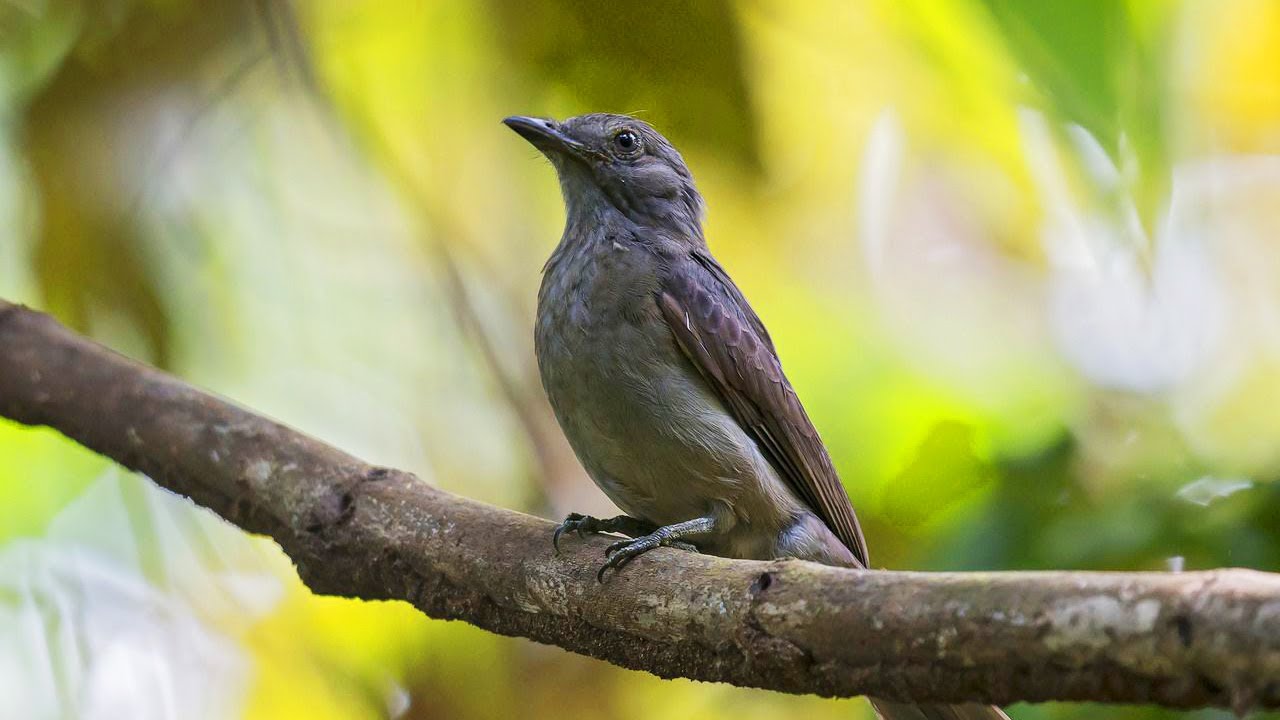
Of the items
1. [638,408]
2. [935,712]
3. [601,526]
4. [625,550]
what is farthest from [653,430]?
[935,712]

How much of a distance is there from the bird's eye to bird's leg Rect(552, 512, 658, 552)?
4.49 ft

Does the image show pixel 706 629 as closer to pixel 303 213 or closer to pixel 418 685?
pixel 418 685

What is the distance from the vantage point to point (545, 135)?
4.05 metres

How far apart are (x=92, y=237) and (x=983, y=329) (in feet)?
12.9

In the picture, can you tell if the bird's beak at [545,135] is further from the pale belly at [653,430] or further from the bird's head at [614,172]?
the pale belly at [653,430]

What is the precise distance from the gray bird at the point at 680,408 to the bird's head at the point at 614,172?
0.43 ft

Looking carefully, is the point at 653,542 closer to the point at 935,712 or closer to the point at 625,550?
the point at 625,550

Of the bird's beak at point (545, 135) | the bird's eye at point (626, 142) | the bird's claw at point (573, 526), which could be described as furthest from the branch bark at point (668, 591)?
the bird's eye at point (626, 142)

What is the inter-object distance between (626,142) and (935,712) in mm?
2252

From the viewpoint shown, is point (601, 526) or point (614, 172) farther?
point (614, 172)

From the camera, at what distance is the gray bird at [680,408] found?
3.39m

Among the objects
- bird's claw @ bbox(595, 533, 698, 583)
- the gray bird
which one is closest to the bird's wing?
the gray bird

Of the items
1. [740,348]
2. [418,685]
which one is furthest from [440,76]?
[418,685]

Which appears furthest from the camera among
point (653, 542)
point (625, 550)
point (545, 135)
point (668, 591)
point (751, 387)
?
point (545, 135)
